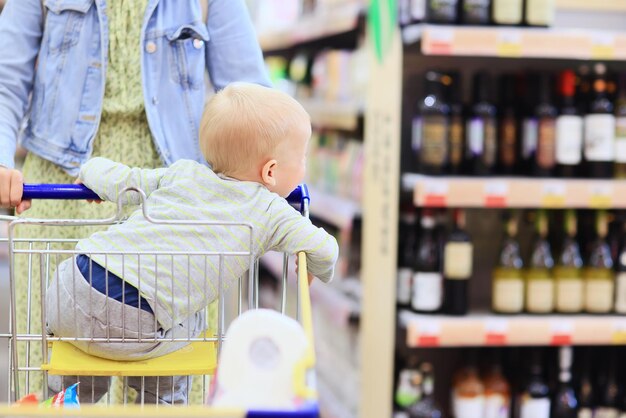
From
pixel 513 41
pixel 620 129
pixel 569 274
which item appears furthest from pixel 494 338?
pixel 513 41

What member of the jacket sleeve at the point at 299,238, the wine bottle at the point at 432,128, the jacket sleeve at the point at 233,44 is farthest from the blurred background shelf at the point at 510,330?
the jacket sleeve at the point at 299,238

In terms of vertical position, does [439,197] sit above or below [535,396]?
above

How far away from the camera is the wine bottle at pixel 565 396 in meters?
3.71

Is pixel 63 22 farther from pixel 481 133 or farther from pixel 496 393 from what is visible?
pixel 496 393

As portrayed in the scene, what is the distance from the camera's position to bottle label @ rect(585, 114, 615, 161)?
11.7 feet

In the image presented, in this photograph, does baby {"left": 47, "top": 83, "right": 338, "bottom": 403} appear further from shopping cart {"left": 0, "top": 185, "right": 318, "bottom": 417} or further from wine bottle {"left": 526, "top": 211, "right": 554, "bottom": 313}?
wine bottle {"left": 526, "top": 211, "right": 554, "bottom": 313}

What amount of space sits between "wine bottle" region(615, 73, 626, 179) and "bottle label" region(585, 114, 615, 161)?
24 millimetres

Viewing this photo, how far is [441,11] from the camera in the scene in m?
3.46

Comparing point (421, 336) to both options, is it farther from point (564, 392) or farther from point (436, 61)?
point (436, 61)

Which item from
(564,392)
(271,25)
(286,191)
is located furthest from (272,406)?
(271,25)

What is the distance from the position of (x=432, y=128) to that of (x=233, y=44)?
5.01ft

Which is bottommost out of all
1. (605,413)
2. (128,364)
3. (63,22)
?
(605,413)

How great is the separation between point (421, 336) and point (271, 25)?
9.33 ft

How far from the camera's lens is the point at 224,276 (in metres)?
1.58
